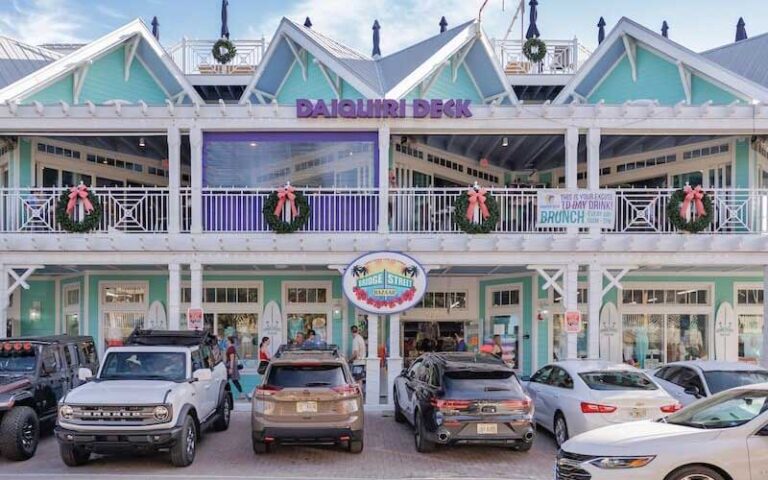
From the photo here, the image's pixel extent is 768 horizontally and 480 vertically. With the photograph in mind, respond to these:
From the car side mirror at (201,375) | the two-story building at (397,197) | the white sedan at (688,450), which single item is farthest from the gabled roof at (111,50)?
the white sedan at (688,450)

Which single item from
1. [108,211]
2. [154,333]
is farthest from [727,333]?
[108,211]

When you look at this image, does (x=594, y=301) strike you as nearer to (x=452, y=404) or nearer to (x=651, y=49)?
Result: (x=452, y=404)

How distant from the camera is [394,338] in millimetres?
15297

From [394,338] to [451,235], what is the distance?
2.65 m

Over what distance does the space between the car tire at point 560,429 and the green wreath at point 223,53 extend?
59.1 ft

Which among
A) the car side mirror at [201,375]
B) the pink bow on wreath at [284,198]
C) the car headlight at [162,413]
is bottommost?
the car headlight at [162,413]

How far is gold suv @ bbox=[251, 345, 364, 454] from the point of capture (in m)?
9.88

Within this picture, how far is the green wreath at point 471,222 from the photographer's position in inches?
596

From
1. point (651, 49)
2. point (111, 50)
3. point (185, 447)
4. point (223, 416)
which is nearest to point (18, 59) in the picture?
point (111, 50)

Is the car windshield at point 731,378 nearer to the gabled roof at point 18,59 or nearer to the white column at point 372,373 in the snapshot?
the white column at point 372,373

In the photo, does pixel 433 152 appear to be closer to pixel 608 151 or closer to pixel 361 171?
pixel 361 171

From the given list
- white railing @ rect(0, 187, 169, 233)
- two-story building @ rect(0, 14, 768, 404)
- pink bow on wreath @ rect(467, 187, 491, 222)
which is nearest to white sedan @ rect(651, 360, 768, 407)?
two-story building @ rect(0, 14, 768, 404)

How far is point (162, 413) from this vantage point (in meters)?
9.48

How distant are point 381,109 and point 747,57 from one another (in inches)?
495
